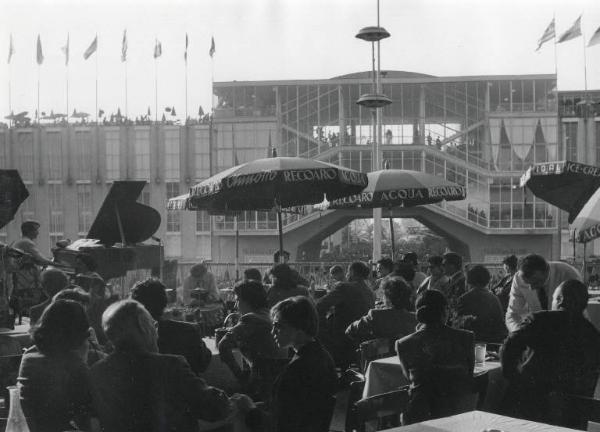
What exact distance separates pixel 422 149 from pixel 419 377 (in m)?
35.0

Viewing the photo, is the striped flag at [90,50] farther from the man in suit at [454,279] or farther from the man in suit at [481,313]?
the man in suit at [481,313]

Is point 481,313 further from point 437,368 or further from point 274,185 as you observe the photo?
point 274,185

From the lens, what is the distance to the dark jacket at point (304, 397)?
4.08 metres

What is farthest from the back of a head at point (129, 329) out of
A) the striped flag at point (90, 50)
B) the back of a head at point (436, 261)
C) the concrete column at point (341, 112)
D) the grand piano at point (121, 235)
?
the striped flag at point (90, 50)

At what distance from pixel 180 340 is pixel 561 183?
278 inches

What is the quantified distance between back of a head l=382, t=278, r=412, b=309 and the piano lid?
5468 mm

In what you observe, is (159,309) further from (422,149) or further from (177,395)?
(422,149)

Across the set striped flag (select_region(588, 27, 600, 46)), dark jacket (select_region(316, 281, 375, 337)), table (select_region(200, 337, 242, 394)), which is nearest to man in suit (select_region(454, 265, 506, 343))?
dark jacket (select_region(316, 281, 375, 337))

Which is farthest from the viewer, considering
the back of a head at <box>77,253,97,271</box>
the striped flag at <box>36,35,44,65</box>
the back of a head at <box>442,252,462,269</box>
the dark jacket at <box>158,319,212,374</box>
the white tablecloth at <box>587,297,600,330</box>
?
the striped flag at <box>36,35,44,65</box>

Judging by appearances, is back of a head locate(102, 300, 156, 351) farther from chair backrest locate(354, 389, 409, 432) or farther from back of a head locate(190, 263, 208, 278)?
back of a head locate(190, 263, 208, 278)

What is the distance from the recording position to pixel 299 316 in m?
4.29

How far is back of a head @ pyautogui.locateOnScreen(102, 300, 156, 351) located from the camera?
12.1ft

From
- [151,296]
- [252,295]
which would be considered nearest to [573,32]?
[252,295]

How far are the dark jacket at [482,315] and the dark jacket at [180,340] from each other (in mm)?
3102
